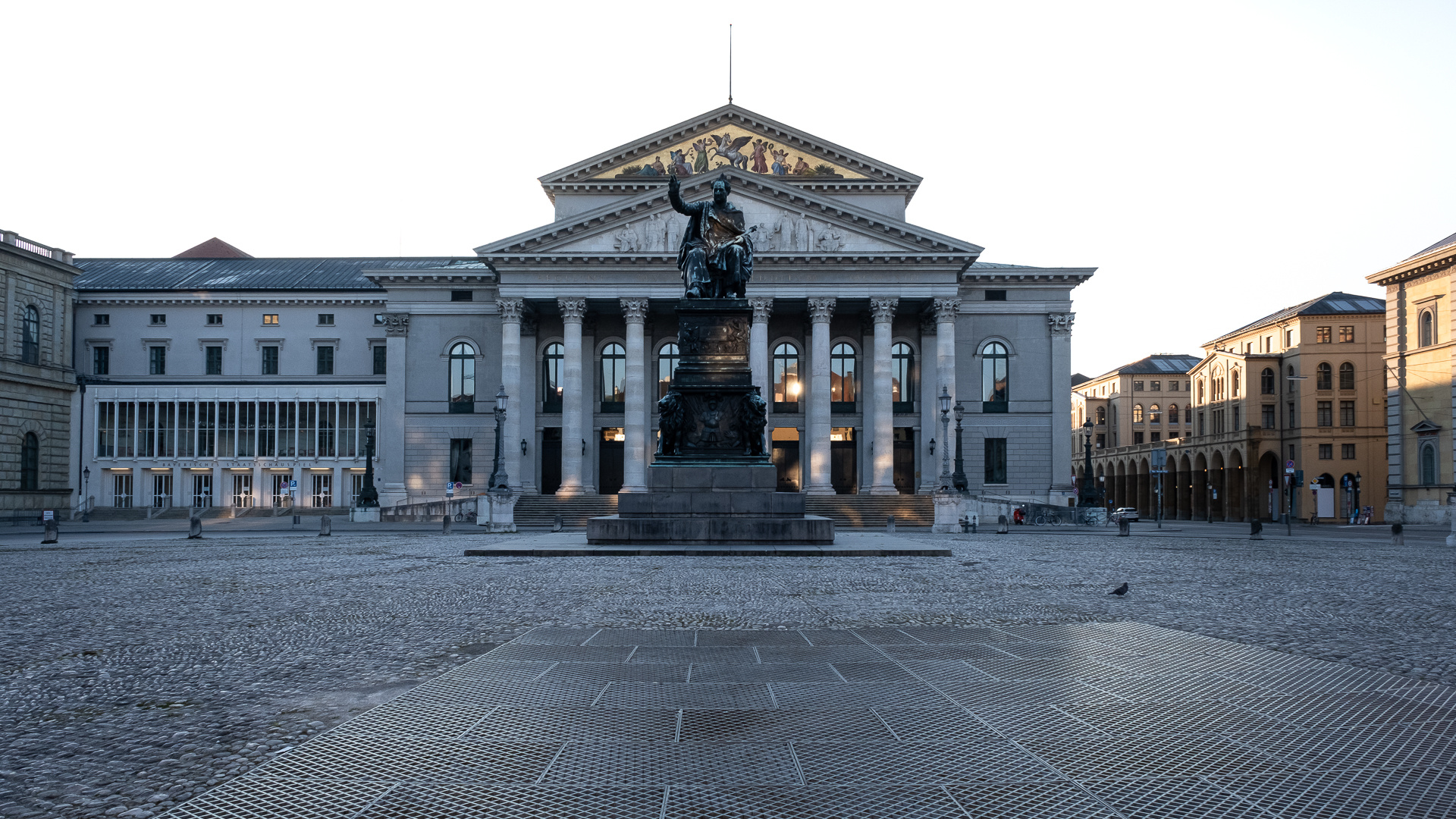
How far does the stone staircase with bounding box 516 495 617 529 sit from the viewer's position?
46406 millimetres

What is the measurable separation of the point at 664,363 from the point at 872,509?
15.9 m

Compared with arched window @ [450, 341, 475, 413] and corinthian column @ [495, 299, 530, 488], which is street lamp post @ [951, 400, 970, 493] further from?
arched window @ [450, 341, 475, 413]

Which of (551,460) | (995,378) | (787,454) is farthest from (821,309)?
(551,460)

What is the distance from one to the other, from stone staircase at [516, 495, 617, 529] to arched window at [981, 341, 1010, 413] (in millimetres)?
22038

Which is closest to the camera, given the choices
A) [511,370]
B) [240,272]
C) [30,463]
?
[511,370]

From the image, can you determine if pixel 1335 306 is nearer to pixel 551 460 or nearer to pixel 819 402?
pixel 819 402

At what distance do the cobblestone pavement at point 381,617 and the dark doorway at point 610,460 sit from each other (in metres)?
35.9

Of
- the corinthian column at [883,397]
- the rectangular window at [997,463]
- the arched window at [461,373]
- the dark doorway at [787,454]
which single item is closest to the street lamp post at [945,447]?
the corinthian column at [883,397]

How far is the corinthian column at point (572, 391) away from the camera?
173ft

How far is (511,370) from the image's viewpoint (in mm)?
53344

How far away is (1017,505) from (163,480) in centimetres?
5229

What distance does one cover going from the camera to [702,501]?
20.4 meters

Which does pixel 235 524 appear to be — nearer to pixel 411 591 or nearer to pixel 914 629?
pixel 411 591

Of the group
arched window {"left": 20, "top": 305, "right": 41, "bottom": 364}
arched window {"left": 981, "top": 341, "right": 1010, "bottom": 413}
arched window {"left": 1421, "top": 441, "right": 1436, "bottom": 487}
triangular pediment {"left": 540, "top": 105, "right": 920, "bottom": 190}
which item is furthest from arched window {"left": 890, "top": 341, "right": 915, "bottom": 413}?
arched window {"left": 20, "top": 305, "right": 41, "bottom": 364}
